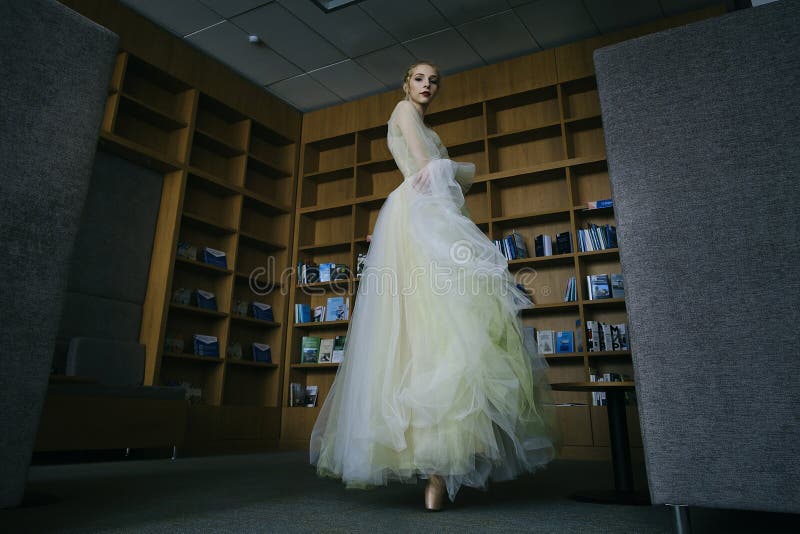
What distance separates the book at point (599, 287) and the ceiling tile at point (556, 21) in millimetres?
2083

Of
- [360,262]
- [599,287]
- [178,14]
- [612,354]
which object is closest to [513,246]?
[599,287]

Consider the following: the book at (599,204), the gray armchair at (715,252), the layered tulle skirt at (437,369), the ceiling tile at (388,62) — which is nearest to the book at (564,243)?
the book at (599,204)

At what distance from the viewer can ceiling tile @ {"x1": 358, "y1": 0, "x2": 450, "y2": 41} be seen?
Answer: 4215 mm

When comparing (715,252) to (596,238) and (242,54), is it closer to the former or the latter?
(596,238)

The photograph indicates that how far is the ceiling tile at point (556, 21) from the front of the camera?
4215mm

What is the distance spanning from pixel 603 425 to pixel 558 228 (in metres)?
1.63

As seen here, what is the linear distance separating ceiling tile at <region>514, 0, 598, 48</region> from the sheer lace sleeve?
279 centimetres

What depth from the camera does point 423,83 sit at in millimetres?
2076

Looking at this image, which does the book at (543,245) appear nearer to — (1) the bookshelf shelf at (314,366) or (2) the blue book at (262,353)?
(1) the bookshelf shelf at (314,366)

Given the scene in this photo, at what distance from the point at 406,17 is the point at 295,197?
2.14m

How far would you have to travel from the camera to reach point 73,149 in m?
1.28

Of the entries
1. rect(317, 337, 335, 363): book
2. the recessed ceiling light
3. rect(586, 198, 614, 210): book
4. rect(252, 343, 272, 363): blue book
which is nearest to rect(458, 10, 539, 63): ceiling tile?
the recessed ceiling light

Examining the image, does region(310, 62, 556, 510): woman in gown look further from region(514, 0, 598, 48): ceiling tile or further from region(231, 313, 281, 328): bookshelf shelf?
region(231, 313, 281, 328): bookshelf shelf

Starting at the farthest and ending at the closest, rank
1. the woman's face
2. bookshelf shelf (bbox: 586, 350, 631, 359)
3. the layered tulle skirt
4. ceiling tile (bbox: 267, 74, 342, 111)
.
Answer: ceiling tile (bbox: 267, 74, 342, 111) < bookshelf shelf (bbox: 586, 350, 631, 359) < the woman's face < the layered tulle skirt
